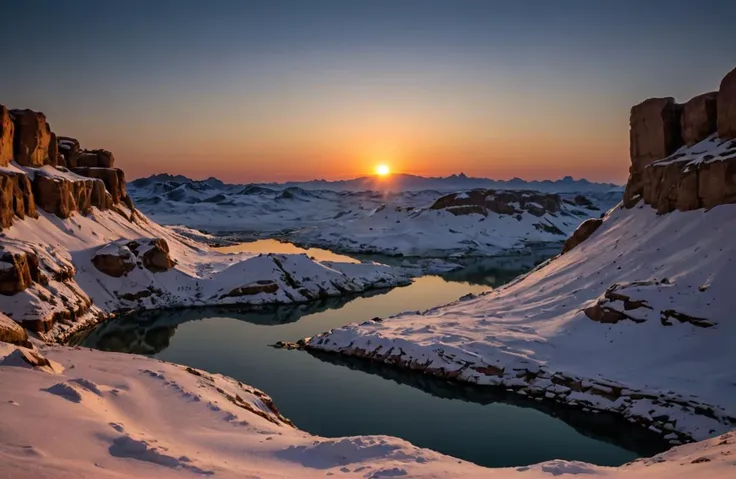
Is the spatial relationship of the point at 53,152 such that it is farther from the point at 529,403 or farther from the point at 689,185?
the point at 689,185

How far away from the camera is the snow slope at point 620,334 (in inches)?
895

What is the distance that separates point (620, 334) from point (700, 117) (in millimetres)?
18958

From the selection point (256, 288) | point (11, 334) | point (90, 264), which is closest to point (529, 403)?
point (11, 334)

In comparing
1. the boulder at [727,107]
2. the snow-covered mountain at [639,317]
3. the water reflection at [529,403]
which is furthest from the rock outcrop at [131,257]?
the boulder at [727,107]

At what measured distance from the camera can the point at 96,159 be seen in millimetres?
65438

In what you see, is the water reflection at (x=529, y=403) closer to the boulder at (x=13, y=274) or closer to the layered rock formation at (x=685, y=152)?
the layered rock formation at (x=685, y=152)

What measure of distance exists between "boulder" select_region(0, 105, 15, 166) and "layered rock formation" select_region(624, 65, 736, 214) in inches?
1927

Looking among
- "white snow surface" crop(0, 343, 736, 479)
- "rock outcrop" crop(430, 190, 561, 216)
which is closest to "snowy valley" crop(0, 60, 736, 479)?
"white snow surface" crop(0, 343, 736, 479)

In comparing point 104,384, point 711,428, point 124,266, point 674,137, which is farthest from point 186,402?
point 674,137

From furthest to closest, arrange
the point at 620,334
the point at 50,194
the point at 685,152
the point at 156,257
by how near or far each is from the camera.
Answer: the point at 156,257 < the point at 50,194 < the point at 685,152 < the point at 620,334

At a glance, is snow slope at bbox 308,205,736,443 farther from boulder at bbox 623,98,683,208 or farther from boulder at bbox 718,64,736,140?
boulder at bbox 718,64,736,140

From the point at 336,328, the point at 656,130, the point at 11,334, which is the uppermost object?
the point at 656,130

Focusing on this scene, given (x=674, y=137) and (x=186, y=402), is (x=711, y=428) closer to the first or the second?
(x=186, y=402)

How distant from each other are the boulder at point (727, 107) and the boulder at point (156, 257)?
4303 centimetres
